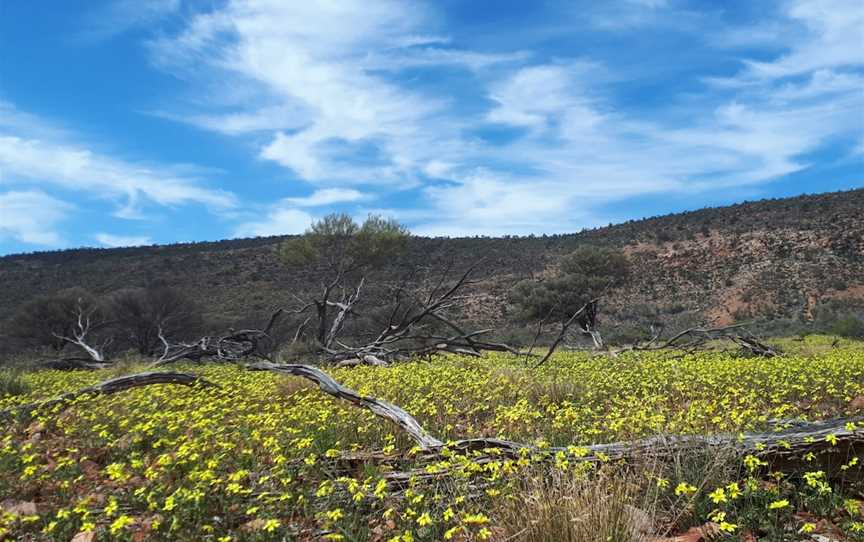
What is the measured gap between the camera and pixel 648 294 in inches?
1804

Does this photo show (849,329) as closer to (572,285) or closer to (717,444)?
(572,285)

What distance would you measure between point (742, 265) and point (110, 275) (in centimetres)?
5099

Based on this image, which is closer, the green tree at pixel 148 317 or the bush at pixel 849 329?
the bush at pixel 849 329

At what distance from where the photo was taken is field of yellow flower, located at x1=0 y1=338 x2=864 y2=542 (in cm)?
353

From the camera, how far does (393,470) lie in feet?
15.6

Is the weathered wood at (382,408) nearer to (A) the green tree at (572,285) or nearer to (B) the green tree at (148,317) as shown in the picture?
(B) the green tree at (148,317)

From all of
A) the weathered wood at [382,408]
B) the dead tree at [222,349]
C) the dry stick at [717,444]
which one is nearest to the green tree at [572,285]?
the dead tree at [222,349]

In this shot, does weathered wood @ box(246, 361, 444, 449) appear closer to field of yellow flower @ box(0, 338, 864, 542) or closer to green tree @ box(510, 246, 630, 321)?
field of yellow flower @ box(0, 338, 864, 542)

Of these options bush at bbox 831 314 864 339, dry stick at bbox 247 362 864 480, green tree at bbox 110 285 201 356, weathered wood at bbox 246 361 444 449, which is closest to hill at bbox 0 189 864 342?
green tree at bbox 110 285 201 356


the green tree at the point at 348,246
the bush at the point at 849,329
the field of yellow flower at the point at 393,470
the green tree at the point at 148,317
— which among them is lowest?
the bush at the point at 849,329

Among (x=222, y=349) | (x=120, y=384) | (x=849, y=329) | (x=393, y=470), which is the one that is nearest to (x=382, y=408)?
(x=393, y=470)

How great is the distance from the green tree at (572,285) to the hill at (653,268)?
296 centimetres

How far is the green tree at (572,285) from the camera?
32.7 meters

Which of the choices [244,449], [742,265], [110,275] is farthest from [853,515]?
[110,275]
